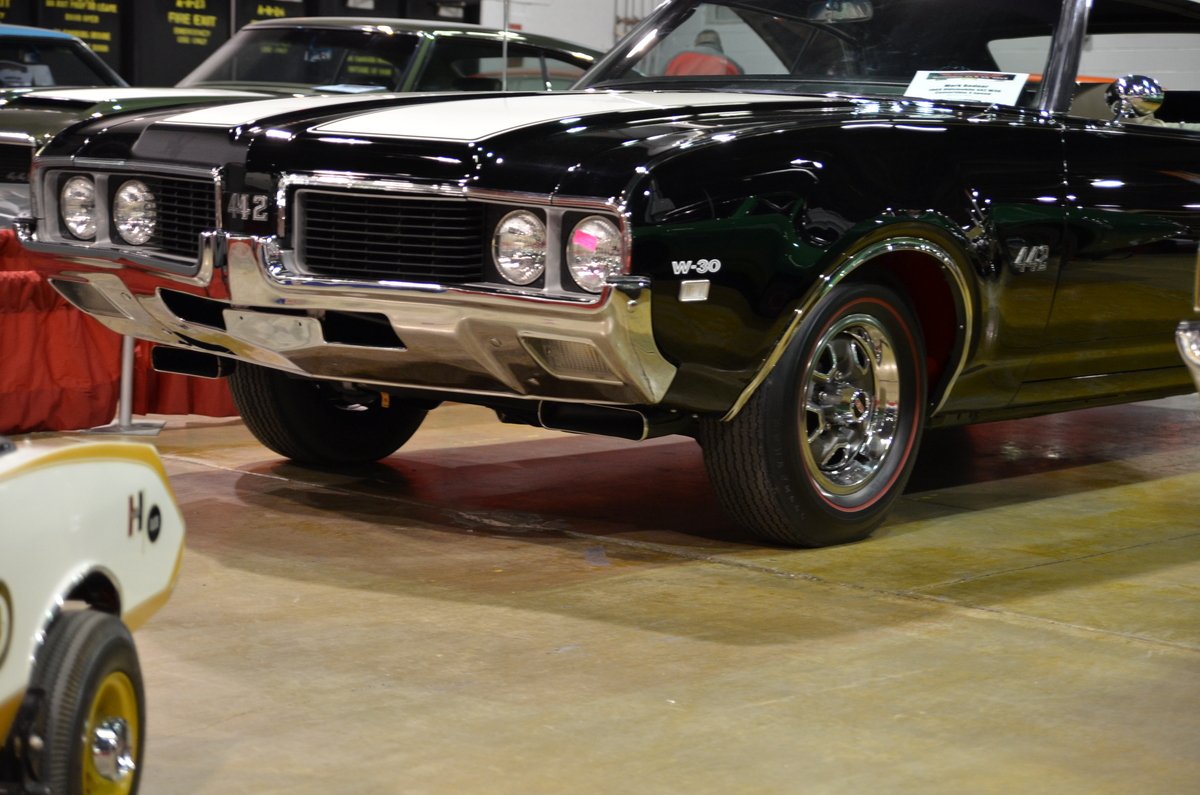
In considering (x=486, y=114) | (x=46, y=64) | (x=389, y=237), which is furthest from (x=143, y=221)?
(x=46, y=64)

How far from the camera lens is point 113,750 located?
7.73ft

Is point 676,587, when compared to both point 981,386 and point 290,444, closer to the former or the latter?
point 981,386

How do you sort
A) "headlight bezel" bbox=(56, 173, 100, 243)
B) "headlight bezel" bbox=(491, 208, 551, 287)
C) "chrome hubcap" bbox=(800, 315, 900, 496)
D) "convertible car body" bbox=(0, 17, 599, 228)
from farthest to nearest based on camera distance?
1. "convertible car body" bbox=(0, 17, 599, 228)
2. "headlight bezel" bbox=(56, 173, 100, 243)
3. "chrome hubcap" bbox=(800, 315, 900, 496)
4. "headlight bezel" bbox=(491, 208, 551, 287)

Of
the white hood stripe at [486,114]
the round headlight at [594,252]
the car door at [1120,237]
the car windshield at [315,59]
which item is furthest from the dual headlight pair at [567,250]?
the car windshield at [315,59]

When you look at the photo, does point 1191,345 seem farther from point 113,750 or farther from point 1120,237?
point 113,750

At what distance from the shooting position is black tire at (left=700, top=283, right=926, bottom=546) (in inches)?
171

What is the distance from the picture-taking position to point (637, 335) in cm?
393

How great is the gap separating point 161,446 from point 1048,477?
10.1ft

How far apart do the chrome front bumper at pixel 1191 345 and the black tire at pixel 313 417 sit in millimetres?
2489

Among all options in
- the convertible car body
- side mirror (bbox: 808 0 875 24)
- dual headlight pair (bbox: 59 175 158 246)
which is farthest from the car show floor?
the convertible car body

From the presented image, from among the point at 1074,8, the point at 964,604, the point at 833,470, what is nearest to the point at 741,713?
the point at 964,604

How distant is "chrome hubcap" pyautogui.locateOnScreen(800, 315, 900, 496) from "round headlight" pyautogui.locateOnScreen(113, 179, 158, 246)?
5.91ft

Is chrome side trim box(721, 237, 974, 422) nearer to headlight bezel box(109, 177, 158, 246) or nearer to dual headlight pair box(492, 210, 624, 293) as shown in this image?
dual headlight pair box(492, 210, 624, 293)

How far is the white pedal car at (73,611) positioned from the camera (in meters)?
2.18
